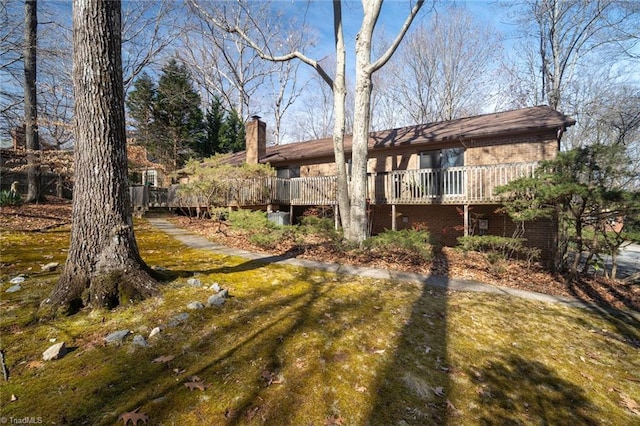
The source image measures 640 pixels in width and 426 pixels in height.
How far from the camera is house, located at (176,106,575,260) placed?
922 cm

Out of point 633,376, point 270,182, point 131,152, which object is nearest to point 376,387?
point 633,376

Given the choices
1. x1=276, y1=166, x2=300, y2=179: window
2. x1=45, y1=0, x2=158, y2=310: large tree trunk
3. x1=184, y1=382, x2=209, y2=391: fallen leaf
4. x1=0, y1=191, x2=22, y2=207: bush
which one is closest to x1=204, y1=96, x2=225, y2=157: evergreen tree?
x1=276, y1=166, x2=300, y2=179: window

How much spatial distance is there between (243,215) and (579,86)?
73.5ft

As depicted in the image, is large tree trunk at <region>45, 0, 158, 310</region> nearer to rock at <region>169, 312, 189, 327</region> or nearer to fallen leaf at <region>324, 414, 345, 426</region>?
rock at <region>169, 312, 189, 327</region>

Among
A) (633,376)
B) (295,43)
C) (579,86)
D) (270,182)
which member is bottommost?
(633,376)

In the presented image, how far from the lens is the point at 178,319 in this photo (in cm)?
291

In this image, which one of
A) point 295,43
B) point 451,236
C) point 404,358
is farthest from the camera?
point 295,43

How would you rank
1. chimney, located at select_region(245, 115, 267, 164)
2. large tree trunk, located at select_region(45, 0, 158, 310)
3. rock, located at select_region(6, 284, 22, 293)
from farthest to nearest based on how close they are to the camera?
chimney, located at select_region(245, 115, 267, 164) → rock, located at select_region(6, 284, 22, 293) → large tree trunk, located at select_region(45, 0, 158, 310)

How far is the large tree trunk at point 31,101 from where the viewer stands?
11.4 m

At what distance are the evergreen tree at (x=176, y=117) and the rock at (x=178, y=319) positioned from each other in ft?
75.2

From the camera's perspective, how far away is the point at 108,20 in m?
3.25

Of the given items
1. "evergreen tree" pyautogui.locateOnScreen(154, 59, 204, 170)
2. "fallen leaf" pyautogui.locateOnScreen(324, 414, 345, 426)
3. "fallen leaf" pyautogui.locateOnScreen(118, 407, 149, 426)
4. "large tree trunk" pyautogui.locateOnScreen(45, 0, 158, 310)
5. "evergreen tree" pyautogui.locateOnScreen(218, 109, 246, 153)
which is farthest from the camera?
"evergreen tree" pyautogui.locateOnScreen(218, 109, 246, 153)

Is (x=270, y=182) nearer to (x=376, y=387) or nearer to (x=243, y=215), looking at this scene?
(x=243, y=215)

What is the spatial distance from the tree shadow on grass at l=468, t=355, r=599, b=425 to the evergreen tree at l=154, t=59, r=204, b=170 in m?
24.9
